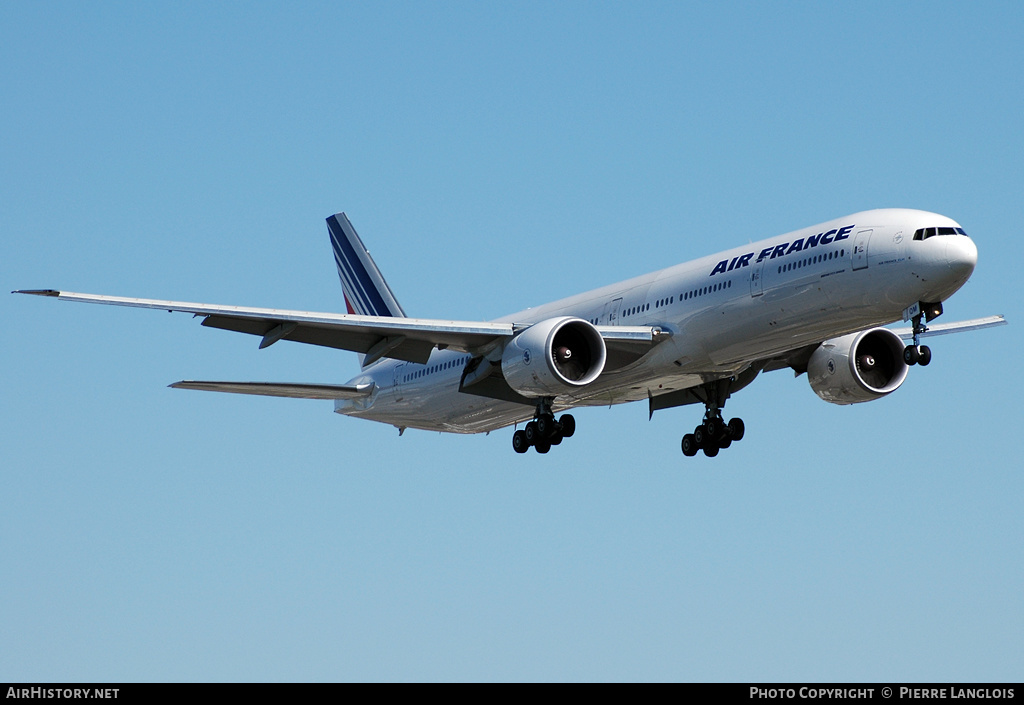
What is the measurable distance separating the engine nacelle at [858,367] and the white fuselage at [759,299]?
9.61ft

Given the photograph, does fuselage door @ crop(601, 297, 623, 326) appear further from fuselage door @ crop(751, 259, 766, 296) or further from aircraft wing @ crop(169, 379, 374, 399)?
aircraft wing @ crop(169, 379, 374, 399)

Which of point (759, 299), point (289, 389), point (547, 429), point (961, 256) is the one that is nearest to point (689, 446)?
point (547, 429)

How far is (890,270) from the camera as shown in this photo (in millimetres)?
31016

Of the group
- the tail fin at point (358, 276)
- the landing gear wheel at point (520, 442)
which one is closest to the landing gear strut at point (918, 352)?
the landing gear wheel at point (520, 442)

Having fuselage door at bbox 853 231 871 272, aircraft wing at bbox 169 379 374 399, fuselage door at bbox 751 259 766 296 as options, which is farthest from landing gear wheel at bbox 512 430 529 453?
fuselage door at bbox 853 231 871 272

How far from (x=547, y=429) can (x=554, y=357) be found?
2.97m

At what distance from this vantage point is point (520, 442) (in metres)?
38.9

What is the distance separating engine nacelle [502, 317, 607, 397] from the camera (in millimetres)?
34938

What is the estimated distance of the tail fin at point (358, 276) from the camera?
5000 cm

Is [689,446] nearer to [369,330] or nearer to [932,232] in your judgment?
[369,330]

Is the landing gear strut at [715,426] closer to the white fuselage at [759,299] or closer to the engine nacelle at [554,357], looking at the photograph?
the white fuselage at [759,299]

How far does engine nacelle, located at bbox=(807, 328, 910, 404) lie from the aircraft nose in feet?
23.8
